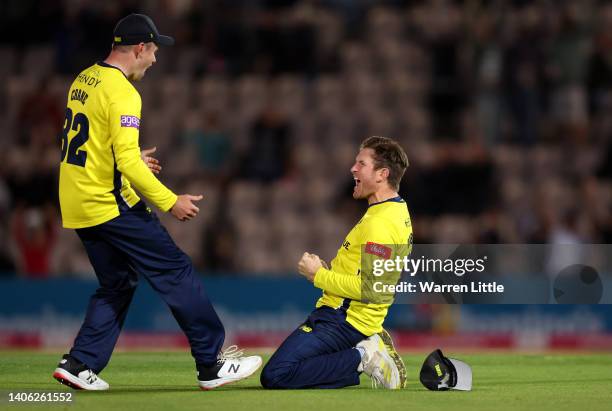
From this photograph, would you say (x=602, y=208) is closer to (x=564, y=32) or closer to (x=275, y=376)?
(x=564, y=32)

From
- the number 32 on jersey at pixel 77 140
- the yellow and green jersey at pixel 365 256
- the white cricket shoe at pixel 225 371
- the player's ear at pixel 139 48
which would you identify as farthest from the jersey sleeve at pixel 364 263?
the player's ear at pixel 139 48

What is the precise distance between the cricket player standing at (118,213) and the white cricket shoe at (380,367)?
729 millimetres

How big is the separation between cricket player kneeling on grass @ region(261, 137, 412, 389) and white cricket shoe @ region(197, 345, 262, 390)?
0.43 ft

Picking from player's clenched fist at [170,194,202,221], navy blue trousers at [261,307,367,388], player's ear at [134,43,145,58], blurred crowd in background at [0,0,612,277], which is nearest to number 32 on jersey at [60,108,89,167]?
player's ear at [134,43,145,58]

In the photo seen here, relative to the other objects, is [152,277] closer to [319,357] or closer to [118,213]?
[118,213]

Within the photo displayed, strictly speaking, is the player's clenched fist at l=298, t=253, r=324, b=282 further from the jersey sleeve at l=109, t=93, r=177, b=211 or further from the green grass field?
the jersey sleeve at l=109, t=93, r=177, b=211

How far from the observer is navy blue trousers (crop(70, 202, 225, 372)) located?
7938mm

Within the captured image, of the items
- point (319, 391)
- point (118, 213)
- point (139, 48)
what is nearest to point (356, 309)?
point (319, 391)

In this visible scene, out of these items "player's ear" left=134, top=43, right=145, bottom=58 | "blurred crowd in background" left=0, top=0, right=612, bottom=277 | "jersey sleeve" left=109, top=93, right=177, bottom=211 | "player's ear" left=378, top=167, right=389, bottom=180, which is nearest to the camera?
"jersey sleeve" left=109, top=93, right=177, bottom=211

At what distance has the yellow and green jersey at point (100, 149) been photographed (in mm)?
7785

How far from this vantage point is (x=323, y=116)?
17.9m

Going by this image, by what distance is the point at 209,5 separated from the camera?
1888 cm

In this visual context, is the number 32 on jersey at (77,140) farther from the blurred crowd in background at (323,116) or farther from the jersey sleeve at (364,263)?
the blurred crowd in background at (323,116)

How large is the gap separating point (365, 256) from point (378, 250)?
0.10m
